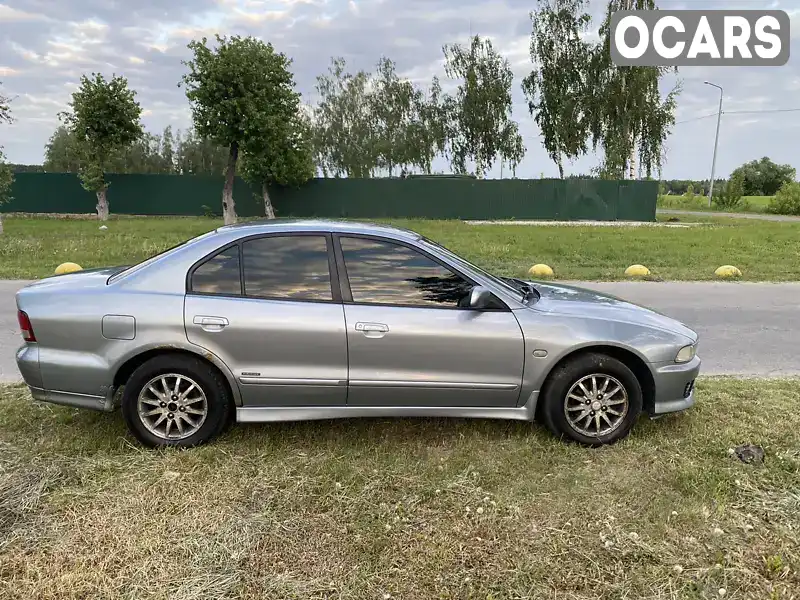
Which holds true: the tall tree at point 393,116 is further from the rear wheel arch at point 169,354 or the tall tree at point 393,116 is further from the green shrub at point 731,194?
the rear wheel arch at point 169,354

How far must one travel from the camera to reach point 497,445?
380cm

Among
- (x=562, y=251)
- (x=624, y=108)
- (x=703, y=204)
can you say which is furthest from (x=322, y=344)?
(x=703, y=204)

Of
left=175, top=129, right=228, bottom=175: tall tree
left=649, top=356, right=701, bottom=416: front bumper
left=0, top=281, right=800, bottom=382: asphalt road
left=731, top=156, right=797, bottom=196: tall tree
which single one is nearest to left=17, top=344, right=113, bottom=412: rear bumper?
left=0, top=281, right=800, bottom=382: asphalt road

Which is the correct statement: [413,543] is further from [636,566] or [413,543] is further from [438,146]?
[438,146]

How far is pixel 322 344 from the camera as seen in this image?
11.7 feet

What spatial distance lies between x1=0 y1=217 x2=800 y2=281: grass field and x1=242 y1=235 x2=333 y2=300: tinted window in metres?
7.25

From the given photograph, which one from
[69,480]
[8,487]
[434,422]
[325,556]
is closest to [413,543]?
[325,556]

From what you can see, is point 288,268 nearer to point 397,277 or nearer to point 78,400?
point 397,277

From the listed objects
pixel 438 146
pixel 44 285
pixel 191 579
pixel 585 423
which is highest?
pixel 438 146

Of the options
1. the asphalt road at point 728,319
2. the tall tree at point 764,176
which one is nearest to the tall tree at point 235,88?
the asphalt road at point 728,319

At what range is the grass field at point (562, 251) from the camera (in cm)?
1100

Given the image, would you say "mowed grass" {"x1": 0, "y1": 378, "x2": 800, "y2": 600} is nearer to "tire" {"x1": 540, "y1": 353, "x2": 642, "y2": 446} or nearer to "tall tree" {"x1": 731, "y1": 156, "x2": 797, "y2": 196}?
"tire" {"x1": 540, "y1": 353, "x2": 642, "y2": 446}

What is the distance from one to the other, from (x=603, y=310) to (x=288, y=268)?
213 cm

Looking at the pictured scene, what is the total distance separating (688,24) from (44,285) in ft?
67.5
